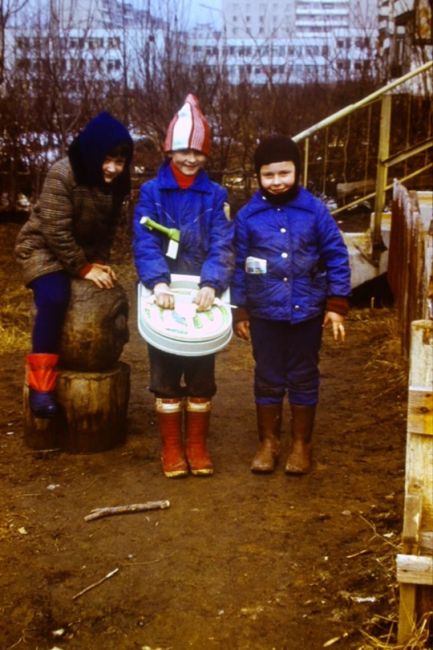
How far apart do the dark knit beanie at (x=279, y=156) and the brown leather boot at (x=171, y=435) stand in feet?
3.73

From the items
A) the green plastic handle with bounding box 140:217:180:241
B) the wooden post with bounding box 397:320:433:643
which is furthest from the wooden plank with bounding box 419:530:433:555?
the green plastic handle with bounding box 140:217:180:241

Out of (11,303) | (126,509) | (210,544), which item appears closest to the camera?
(210,544)

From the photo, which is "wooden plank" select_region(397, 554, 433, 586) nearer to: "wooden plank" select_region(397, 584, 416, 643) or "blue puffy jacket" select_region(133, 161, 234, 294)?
"wooden plank" select_region(397, 584, 416, 643)

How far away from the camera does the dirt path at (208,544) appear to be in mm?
3092

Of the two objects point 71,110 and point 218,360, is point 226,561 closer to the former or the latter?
point 218,360

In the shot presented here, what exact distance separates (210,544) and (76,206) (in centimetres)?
186

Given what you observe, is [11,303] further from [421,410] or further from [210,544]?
[421,410]

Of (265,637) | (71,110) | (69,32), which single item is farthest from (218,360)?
(69,32)

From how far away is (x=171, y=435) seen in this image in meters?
4.40

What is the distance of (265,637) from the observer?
3.03m

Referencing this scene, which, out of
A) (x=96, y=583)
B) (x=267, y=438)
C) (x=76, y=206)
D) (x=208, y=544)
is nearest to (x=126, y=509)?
(x=208, y=544)

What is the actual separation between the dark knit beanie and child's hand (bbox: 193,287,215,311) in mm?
547

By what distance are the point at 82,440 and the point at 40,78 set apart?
7552mm

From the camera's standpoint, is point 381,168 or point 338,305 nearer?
point 338,305
